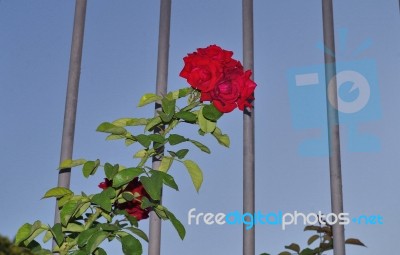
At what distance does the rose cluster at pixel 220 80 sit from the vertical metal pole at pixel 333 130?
0.95m

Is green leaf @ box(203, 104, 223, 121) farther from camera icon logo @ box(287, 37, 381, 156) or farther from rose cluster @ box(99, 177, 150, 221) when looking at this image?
camera icon logo @ box(287, 37, 381, 156)

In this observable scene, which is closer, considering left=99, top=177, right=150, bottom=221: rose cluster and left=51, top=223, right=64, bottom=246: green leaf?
left=51, top=223, right=64, bottom=246: green leaf

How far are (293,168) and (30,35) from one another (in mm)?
1302

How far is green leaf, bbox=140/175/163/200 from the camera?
0.87 m

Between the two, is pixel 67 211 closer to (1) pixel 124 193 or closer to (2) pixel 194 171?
(1) pixel 124 193

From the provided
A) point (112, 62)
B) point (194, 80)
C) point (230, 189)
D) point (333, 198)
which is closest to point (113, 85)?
point (112, 62)

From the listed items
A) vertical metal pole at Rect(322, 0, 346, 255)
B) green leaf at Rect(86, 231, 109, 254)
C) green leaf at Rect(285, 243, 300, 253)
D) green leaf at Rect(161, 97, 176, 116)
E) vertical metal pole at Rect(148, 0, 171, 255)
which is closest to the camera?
green leaf at Rect(86, 231, 109, 254)

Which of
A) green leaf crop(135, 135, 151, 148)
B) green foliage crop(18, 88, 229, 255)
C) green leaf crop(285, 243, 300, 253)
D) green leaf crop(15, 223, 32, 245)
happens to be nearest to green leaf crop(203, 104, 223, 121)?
green foliage crop(18, 88, 229, 255)

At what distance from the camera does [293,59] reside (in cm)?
228

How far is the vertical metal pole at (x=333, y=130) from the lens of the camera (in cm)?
181

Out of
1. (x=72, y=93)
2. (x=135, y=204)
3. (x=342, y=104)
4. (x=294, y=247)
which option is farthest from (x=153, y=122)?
(x=342, y=104)

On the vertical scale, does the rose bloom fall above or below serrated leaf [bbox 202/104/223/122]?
above

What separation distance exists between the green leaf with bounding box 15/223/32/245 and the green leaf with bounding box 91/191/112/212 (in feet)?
0.38

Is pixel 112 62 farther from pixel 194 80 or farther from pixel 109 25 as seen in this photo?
pixel 194 80
